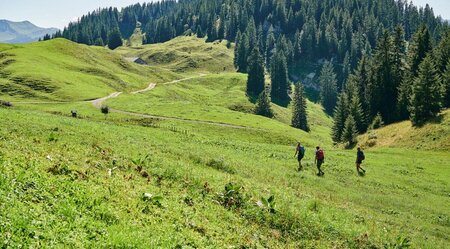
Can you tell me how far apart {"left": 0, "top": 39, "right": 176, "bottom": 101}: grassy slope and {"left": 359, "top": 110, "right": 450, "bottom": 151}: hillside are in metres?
65.1

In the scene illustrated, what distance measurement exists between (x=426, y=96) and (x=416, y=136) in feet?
34.3

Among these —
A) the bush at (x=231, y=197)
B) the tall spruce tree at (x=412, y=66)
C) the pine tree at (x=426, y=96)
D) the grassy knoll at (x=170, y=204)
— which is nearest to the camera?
the grassy knoll at (x=170, y=204)

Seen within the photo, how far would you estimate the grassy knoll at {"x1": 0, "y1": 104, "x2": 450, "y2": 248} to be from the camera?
11.4 meters

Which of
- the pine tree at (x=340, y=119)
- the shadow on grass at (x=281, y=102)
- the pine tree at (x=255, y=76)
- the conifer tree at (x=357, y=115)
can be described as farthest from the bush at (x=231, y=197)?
the shadow on grass at (x=281, y=102)

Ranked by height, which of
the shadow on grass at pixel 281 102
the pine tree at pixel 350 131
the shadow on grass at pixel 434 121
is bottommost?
the pine tree at pixel 350 131

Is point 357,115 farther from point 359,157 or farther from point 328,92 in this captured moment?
point 328,92

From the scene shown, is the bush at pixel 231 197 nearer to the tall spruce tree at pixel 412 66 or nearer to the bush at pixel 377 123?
the bush at pixel 377 123

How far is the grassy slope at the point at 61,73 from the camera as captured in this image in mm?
85000

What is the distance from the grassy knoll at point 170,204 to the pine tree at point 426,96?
37.9 meters

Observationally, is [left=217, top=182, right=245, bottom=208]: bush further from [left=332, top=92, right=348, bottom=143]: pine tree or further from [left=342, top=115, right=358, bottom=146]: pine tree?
[left=332, top=92, right=348, bottom=143]: pine tree

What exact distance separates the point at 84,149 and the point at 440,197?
31701mm

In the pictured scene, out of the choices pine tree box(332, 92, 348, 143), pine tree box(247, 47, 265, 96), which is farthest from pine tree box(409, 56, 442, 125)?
pine tree box(247, 47, 265, 96)

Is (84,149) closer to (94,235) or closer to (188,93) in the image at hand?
(94,235)

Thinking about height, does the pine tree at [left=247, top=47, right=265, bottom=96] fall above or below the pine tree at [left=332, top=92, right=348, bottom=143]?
above
